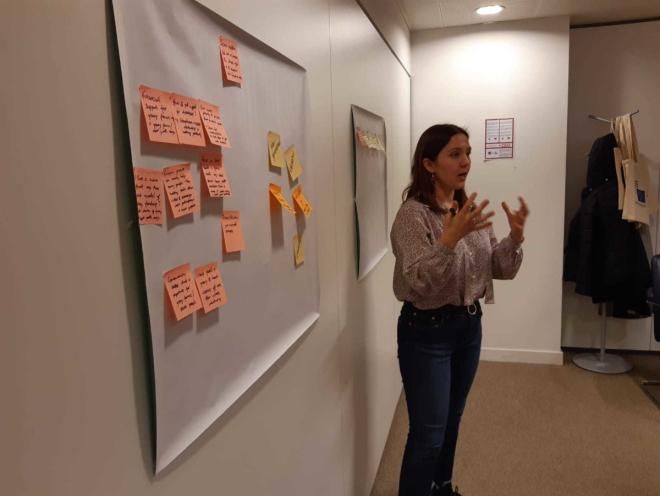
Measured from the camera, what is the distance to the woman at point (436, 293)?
1711mm

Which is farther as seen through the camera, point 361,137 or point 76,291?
point 361,137

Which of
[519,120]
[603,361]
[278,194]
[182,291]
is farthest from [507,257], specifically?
[603,361]

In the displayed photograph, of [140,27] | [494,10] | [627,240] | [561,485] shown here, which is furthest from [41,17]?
[627,240]

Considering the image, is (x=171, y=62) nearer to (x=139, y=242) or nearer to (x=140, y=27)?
(x=140, y=27)

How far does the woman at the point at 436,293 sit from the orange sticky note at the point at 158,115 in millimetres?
1012

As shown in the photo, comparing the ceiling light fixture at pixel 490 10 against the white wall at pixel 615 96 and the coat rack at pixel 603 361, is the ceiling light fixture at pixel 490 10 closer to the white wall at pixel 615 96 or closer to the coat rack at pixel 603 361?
the white wall at pixel 615 96

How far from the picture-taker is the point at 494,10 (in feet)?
10.7

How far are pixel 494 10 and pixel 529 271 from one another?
1.81m

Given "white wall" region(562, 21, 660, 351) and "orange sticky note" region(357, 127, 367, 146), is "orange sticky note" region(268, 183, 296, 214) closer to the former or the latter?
"orange sticky note" region(357, 127, 367, 146)

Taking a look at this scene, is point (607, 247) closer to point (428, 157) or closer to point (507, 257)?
point (507, 257)

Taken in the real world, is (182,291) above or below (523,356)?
above

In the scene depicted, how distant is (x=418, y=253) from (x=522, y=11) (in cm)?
250

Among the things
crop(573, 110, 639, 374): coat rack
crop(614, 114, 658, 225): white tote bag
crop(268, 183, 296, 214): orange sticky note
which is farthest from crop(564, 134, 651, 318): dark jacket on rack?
crop(268, 183, 296, 214): orange sticky note

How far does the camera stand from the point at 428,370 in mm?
1772
